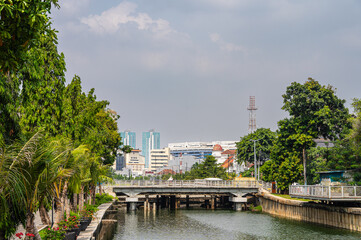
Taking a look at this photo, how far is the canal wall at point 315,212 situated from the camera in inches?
1512

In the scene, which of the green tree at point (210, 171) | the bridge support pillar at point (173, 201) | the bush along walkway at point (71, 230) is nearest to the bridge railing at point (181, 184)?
the bridge support pillar at point (173, 201)

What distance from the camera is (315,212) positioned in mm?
45969

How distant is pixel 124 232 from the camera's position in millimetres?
42719

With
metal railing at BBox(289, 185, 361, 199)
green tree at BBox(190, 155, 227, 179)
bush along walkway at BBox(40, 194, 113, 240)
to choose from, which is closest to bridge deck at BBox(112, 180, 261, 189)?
metal railing at BBox(289, 185, 361, 199)

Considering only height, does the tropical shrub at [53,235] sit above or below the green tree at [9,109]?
below

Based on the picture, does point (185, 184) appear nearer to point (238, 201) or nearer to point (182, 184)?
point (182, 184)

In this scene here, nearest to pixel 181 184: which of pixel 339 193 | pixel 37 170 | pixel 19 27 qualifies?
pixel 339 193

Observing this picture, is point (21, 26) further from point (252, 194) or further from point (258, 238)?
point (252, 194)

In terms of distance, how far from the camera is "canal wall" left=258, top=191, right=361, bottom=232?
38.4 metres

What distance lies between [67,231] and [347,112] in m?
48.5

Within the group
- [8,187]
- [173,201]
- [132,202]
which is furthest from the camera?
[173,201]

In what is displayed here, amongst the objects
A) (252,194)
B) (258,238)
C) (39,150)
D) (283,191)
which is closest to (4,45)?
(39,150)

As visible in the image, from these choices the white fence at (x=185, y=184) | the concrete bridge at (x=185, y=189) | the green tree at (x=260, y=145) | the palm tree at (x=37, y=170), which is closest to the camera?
the palm tree at (x=37, y=170)

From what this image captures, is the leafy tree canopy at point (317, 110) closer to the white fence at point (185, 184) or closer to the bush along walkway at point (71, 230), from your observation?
the white fence at point (185, 184)
